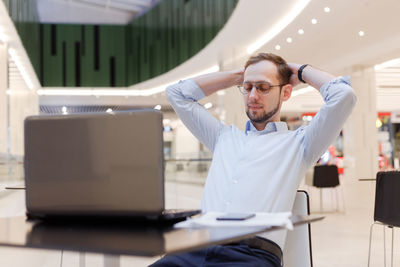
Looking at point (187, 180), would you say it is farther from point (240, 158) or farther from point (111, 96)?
point (111, 96)

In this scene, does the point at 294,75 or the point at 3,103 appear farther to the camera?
the point at 3,103

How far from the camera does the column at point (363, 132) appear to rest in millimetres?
13945

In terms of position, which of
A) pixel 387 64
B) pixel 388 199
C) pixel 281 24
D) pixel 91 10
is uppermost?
pixel 91 10

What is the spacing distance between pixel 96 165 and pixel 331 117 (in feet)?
3.14

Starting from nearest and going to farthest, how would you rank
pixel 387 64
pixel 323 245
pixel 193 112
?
pixel 193 112 → pixel 323 245 → pixel 387 64

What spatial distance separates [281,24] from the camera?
10.5 metres

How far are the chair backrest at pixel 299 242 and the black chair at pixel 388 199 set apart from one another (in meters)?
1.62

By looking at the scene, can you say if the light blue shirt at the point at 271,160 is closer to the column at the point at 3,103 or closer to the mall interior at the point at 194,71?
the mall interior at the point at 194,71

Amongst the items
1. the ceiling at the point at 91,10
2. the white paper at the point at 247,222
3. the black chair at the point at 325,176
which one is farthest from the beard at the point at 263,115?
the ceiling at the point at 91,10

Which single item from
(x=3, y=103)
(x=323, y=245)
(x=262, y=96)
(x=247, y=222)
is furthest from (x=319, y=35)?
(x=247, y=222)

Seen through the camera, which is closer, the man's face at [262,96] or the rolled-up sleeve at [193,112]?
the man's face at [262,96]

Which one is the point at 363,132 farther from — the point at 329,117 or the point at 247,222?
the point at 247,222

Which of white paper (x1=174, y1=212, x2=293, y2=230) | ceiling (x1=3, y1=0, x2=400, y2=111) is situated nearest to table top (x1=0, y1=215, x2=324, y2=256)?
white paper (x1=174, y1=212, x2=293, y2=230)

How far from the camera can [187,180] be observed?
9359mm
